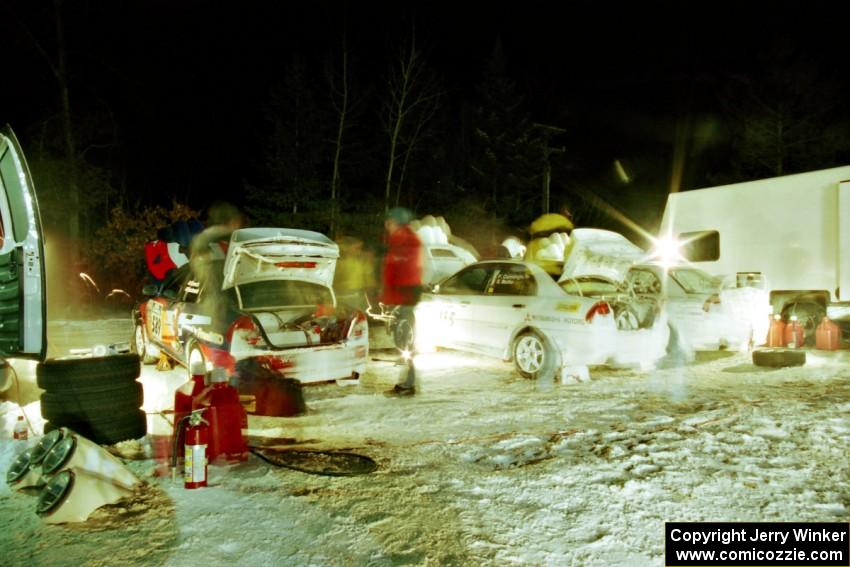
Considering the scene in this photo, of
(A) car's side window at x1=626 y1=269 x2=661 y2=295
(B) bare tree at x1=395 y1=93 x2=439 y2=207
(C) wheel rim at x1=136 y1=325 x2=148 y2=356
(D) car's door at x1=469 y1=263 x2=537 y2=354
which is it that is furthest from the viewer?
(B) bare tree at x1=395 y1=93 x2=439 y2=207

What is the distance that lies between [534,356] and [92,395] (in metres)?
4.92

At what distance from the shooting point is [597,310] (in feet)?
23.8

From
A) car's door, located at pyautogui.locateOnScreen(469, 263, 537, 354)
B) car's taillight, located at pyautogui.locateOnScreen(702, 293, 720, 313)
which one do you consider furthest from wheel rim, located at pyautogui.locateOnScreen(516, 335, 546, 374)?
car's taillight, located at pyautogui.locateOnScreen(702, 293, 720, 313)

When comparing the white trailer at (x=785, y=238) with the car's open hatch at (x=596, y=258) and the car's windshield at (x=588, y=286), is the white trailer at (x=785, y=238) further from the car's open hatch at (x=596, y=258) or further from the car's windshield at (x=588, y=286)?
the car's windshield at (x=588, y=286)

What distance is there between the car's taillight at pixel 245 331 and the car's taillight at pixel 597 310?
3746 mm

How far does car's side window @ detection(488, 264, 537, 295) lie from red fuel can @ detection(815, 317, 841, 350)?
18.4 feet

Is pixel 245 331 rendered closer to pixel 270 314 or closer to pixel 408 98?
pixel 270 314

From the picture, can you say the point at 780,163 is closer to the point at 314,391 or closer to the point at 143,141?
the point at 314,391

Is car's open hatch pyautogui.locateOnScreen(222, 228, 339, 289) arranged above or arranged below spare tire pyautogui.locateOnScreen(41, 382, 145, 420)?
above

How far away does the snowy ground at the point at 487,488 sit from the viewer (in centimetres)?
318

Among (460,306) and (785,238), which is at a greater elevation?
(785,238)

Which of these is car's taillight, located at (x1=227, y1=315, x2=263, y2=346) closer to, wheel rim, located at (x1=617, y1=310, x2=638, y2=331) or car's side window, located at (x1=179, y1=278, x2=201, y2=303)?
car's side window, located at (x1=179, y1=278, x2=201, y2=303)

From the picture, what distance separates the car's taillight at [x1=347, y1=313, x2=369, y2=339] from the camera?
269 inches

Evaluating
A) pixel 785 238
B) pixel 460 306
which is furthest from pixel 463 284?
pixel 785 238
